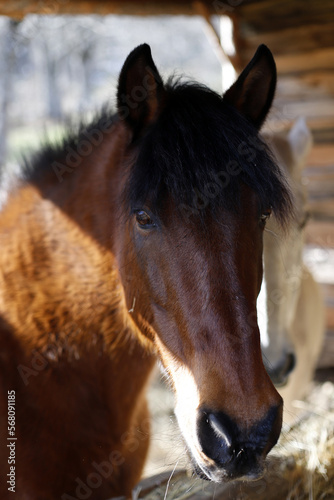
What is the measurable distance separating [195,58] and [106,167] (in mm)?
20703

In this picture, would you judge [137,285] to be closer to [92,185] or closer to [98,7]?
[92,185]

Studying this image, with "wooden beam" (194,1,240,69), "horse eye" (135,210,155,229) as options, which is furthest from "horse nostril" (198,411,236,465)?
"wooden beam" (194,1,240,69)

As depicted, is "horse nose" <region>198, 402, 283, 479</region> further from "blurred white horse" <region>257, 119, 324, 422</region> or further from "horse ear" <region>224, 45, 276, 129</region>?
"horse ear" <region>224, 45, 276, 129</region>

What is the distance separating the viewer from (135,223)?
5.78ft

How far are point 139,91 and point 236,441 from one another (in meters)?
1.29

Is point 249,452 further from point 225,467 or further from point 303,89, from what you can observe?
point 303,89

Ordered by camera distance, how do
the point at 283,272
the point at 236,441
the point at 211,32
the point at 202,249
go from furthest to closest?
1. the point at 211,32
2. the point at 283,272
3. the point at 202,249
4. the point at 236,441

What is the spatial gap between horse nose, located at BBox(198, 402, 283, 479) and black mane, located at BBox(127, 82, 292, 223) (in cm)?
70

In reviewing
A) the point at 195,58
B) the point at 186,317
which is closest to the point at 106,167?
the point at 186,317

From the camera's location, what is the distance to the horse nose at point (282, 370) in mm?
2595

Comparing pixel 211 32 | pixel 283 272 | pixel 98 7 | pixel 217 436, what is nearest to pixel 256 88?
pixel 283 272

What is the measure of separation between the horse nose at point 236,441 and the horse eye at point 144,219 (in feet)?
2.20

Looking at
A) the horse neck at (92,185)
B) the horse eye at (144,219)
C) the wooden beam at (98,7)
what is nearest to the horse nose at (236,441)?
the horse eye at (144,219)

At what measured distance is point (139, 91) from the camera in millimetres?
1814
